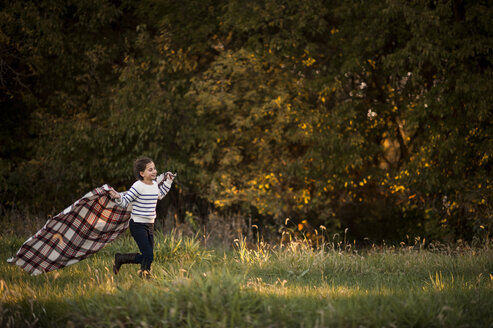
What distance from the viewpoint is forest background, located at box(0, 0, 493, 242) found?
1119 centimetres

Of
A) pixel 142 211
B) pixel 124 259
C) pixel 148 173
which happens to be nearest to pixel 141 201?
pixel 142 211

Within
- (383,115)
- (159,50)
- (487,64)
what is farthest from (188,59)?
(487,64)

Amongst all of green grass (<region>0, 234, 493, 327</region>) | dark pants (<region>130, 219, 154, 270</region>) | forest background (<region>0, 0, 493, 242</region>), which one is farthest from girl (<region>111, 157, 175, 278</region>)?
forest background (<region>0, 0, 493, 242</region>)

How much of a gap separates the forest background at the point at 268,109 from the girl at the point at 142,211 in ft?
15.6

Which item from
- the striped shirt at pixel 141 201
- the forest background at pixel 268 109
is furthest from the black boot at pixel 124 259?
the forest background at pixel 268 109

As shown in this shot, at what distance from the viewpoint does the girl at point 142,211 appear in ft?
19.5

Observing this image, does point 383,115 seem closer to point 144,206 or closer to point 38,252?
point 144,206

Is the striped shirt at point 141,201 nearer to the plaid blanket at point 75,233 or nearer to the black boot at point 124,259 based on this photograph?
the plaid blanket at point 75,233

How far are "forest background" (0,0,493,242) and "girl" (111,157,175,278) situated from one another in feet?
15.6

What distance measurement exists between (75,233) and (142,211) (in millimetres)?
979

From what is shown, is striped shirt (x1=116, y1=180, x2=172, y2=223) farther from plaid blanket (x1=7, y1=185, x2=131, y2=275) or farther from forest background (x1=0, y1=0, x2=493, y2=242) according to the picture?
forest background (x1=0, y1=0, x2=493, y2=242)

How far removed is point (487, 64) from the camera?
11.4 m

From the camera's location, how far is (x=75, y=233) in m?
6.27

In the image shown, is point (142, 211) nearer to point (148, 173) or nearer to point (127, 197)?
point (127, 197)
